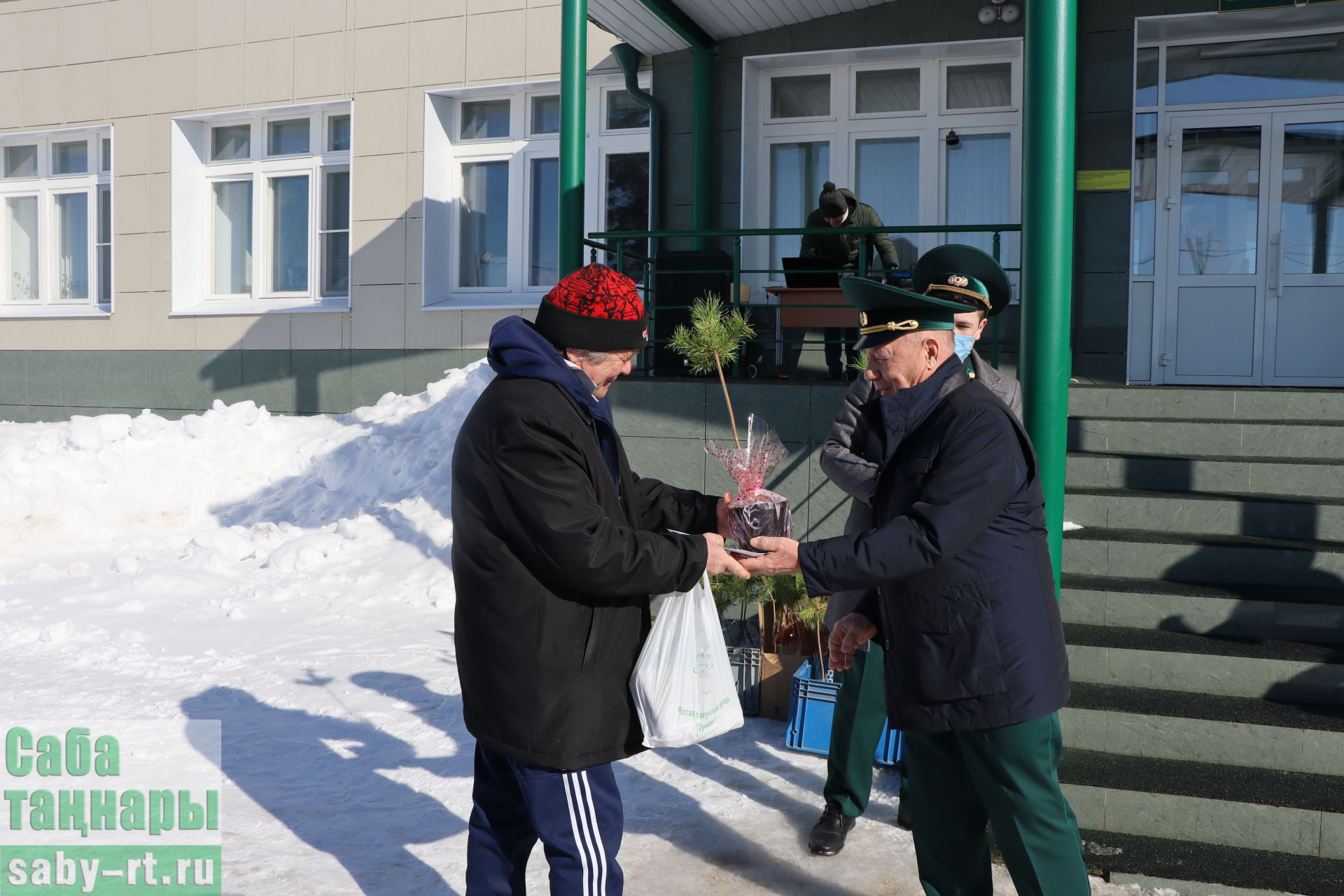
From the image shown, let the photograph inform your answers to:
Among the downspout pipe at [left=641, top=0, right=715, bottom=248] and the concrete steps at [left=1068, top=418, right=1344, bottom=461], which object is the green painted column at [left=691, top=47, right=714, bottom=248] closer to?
the downspout pipe at [left=641, top=0, right=715, bottom=248]

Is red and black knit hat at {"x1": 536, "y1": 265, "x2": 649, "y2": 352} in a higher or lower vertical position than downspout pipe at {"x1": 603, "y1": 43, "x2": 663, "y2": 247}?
lower

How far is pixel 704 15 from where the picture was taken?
8719 mm

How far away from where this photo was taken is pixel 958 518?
2.48 m

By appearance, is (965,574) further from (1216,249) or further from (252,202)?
(252,202)

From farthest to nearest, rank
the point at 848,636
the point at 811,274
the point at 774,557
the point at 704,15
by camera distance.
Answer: the point at 704,15 → the point at 811,274 → the point at 848,636 → the point at 774,557

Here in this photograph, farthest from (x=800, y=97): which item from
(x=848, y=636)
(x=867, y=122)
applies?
(x=848, y=636)

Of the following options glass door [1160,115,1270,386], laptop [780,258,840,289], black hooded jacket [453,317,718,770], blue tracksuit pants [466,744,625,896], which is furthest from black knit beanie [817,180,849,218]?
blue tracksuit pants [466,744,625,896]

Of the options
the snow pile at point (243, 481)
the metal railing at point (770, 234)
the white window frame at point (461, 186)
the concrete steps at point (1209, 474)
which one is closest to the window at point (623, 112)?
the white window frame at point (461, 186)

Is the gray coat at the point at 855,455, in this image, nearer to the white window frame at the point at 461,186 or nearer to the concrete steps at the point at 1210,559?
the concrete steps at the point at 1210,559

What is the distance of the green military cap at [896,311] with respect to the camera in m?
2.71

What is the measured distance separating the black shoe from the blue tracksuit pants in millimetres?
1248

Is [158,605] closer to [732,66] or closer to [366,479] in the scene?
[366,479]

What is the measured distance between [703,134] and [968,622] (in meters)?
7.52

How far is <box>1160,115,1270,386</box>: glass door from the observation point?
27.3 ft
